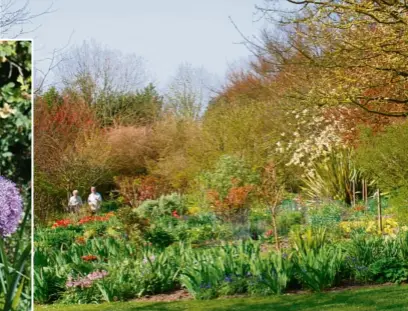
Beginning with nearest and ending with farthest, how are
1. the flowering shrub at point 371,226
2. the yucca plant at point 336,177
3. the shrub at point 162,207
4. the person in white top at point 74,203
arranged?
1. the flowering shrub at point 371,226
2. the shrub at point 162,207
3. the person in white top at point 74,203
4. the yucca plant at point 336,177

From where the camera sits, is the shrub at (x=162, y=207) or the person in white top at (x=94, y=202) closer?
the shrub at (x=162, y=207)

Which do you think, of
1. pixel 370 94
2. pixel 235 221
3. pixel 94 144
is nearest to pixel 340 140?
pixel 370 94

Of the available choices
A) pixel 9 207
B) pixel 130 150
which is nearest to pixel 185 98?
pixel 130 150

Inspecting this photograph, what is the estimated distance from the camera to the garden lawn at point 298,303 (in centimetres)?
846

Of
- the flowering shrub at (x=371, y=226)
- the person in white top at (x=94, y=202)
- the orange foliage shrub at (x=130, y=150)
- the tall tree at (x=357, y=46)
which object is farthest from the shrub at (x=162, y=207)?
the orange foliage shrub at (x=130, y=150)

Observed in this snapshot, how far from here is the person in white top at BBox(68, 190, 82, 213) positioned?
19.4 metres

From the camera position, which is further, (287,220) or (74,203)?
(74,203)

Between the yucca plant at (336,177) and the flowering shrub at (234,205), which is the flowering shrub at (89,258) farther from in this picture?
the yucca plant at (336,177)

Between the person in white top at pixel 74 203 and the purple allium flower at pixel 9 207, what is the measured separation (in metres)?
15.1

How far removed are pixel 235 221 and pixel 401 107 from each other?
16.6 ft

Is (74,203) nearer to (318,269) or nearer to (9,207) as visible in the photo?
(318,269)

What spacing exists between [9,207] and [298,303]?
5355 mm

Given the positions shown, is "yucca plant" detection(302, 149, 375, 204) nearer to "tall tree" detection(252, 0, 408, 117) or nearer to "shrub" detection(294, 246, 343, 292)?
"tall tree" detection(252, 0, 408, 117)

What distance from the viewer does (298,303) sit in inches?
344
